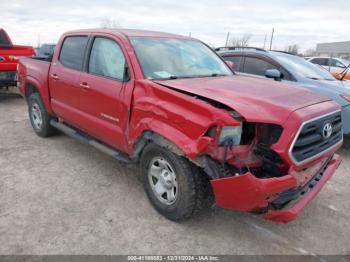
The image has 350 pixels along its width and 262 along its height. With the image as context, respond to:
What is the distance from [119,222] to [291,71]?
4.34 meters

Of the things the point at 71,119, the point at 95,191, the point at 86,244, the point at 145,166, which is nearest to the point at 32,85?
the point at 71,119

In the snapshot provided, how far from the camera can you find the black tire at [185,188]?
9.56 feet

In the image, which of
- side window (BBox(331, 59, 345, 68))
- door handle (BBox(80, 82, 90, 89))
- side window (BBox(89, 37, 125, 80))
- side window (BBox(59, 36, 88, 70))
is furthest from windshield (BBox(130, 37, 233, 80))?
side window (BBox(331, 59, 345, 68))

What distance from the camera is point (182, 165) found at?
9.57 ft

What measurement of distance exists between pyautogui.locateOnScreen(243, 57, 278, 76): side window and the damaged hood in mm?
2824

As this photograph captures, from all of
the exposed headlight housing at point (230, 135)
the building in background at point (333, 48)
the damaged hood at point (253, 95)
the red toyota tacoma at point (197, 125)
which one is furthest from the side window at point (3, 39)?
the building in background at point (333, 48)

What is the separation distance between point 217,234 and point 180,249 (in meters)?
0.44

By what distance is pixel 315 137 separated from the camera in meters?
2.90

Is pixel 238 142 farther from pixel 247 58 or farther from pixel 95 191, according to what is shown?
pixel 247 58

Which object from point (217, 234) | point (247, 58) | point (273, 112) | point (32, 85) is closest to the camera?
point (273, 112)

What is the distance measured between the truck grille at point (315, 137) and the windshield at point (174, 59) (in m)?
1.48

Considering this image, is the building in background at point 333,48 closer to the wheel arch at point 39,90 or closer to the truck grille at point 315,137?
the wheel arch at point 39,90

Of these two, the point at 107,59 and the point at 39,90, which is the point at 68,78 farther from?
the point at 39,90

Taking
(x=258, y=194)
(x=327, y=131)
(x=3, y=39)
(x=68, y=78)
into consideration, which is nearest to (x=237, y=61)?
(x=68, y=78)
